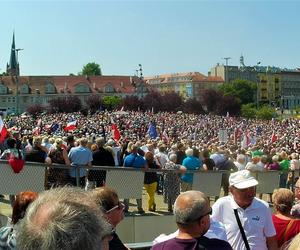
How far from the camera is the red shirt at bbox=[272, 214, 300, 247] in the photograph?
4.93 m

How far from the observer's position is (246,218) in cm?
491

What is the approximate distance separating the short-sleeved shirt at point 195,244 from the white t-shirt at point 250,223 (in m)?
1.24

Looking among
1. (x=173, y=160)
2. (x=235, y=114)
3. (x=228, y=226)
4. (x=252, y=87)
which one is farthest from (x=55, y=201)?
(x=252, y=87)

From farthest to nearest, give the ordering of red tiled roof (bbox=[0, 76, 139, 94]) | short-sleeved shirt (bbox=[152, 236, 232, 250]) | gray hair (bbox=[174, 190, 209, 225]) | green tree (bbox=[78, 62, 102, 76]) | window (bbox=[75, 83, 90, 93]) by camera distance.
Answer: green tree (bbox=[78, 62, 102, 76]), window (bbox=[75, 83, 90, 93]), red tiled roof (bbox=[0, 76, 139, 94]), gray hair (bbox=[174, 190, 209, 225]), short-sleeved shirt (bbox=[152, 236, 232, 250])

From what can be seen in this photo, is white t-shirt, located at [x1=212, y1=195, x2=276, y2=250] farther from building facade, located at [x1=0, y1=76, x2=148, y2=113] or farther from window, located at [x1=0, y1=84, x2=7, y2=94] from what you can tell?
window, located at [x1=0, y1=84, x2=7, y2=94]

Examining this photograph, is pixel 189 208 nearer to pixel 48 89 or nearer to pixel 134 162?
pixel 134 162

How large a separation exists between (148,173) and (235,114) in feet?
349

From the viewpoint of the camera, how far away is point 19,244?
1997 mm

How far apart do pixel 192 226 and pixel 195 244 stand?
0.15 metres

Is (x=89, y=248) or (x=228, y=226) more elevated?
(x=89, y=248)

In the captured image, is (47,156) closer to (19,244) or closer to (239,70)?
(19,244)

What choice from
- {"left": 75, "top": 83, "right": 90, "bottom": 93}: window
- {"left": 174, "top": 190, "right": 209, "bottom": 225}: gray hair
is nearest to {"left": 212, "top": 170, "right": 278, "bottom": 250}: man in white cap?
{"left": 174, "top": 190, "right": 209, "bottom": 225}: gray hair

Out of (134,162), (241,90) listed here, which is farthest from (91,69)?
(134,162)

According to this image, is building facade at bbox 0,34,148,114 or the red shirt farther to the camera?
building facade at bbox 0,34,148,114
